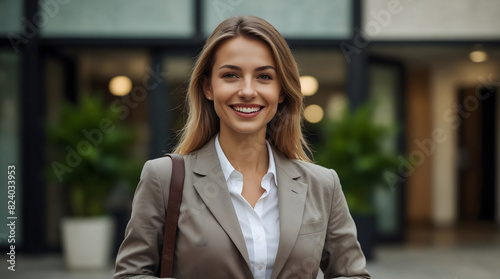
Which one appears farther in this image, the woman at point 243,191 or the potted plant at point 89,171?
the potted plant at point 89,171

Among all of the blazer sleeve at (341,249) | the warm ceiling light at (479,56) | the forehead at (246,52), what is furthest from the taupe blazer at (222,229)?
the warm ceiling light at (479,56)

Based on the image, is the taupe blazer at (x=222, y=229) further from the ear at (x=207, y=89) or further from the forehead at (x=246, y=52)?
the forehead at (x=246, y=52)

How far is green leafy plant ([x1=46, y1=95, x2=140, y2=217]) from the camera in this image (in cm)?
622

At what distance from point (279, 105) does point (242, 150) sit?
0.72 feet

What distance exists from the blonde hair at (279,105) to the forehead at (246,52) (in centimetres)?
1

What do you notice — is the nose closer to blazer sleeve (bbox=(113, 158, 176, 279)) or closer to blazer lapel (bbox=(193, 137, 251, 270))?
blazer lapel (bbox=(193, 137, 251, 270))

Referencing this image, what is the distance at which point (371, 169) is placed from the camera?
6.29 m

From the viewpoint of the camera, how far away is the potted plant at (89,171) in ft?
20.4

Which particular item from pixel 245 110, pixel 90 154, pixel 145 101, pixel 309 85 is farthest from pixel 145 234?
pixel 309 85

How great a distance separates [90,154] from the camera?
613cm

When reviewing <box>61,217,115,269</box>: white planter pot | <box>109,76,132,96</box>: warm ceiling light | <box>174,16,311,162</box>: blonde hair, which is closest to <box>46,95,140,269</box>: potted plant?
<box>61,217,115,269</box>: white planter pot

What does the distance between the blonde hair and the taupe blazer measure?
9 centimetres

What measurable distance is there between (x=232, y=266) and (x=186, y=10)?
5695 mm

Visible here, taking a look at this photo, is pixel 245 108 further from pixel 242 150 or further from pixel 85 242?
pixel 85 242
